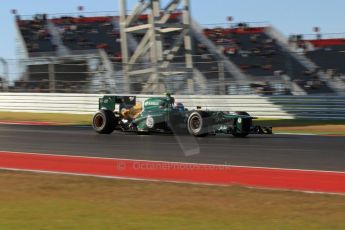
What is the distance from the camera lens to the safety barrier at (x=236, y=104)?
54.9ft

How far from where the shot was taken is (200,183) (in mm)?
6918

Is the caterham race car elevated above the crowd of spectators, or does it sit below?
below

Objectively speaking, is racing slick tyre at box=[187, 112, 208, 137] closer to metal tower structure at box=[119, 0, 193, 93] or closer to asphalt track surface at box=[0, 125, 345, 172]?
asphalt track surface at box=[0, 125, 345, 172]

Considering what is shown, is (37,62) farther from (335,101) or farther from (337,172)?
(337,172)

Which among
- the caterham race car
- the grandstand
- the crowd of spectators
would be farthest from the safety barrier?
the crowd of spectators

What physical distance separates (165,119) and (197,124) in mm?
824

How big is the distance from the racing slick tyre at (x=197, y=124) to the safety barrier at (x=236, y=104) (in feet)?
19.3

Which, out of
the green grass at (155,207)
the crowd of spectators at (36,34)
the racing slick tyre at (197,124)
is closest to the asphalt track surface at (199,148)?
the racing slick tyre at (197,124)

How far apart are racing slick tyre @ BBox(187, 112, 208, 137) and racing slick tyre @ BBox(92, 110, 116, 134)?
2.23 metres

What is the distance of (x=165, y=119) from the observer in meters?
12.5

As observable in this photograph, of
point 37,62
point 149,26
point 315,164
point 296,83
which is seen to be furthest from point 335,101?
point 37,62

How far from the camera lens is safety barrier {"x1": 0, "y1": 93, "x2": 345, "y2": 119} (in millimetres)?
16734

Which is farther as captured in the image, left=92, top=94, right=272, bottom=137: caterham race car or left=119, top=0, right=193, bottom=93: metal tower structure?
left=119, top=0, right=193, bottom=93: metal tower structure

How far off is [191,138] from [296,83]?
7385mm
